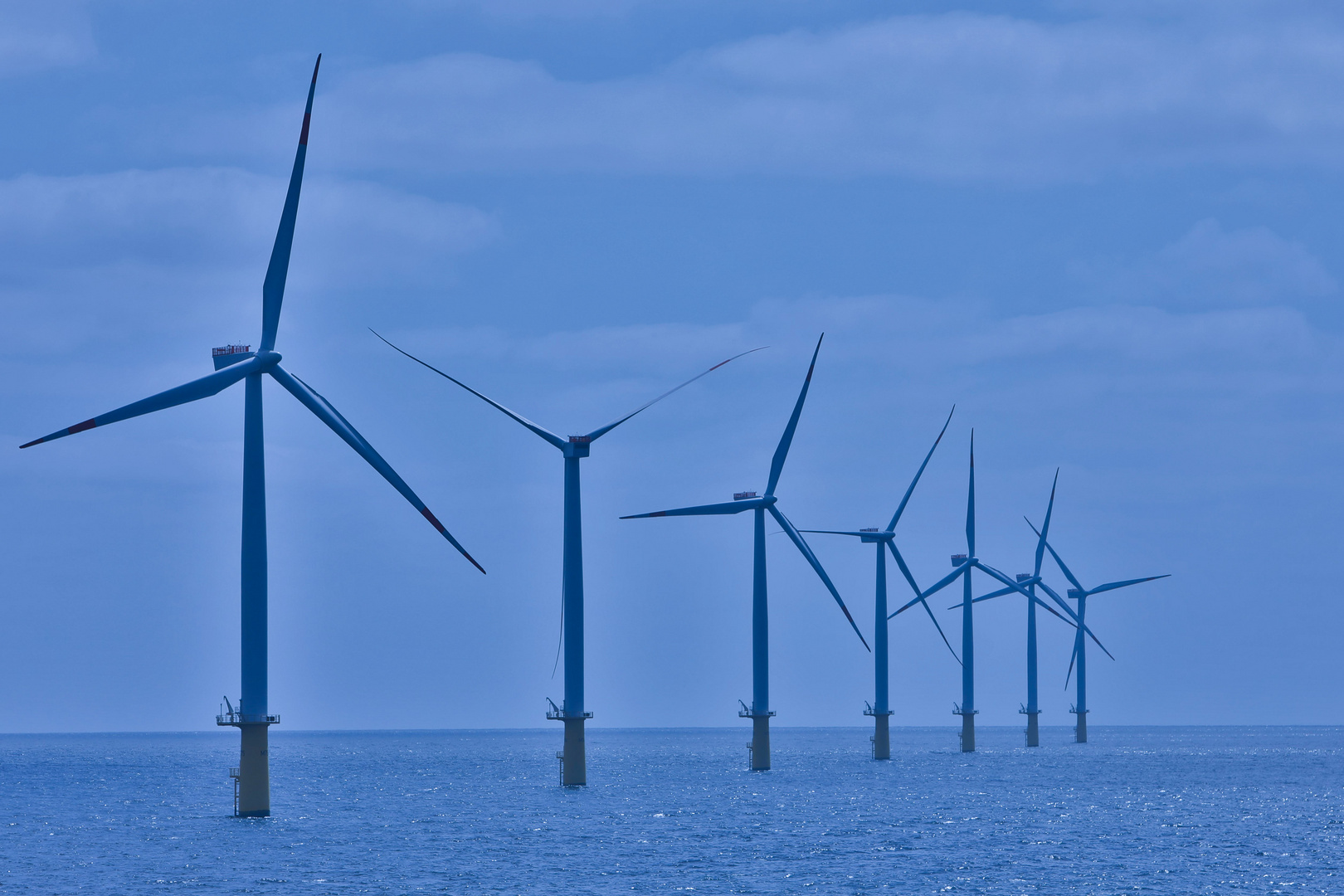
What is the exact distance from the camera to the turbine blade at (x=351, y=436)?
231 feet

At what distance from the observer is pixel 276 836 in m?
93.6

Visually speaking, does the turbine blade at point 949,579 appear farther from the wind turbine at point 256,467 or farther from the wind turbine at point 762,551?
the wind turbine at point 256,467

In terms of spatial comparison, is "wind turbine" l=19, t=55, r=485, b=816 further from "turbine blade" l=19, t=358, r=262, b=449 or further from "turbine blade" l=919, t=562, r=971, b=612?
"turbine blade" l=919, t=562, r=971, b=612

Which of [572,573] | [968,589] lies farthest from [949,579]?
[572,573]

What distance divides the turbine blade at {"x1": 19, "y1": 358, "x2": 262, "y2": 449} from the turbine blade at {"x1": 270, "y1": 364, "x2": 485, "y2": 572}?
1.85 metres

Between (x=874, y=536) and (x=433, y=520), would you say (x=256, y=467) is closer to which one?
(x=433, y=520)

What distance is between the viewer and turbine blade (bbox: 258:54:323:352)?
275 feet

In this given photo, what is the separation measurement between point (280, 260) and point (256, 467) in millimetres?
11620

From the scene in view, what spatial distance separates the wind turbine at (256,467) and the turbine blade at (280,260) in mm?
41

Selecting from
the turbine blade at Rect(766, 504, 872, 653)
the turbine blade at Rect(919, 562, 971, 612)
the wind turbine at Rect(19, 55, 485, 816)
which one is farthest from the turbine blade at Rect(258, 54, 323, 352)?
the turbine blade at Rect(919, 562, 971, 612)

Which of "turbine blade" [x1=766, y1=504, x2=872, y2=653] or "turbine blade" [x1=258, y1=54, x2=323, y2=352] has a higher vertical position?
"turbine blade" [x1=258, y1=54, x2=323, y2=352]

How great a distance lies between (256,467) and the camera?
80.0 m

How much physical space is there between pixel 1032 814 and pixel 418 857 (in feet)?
150

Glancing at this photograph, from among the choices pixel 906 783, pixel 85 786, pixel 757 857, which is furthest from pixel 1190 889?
pixel 85 786
